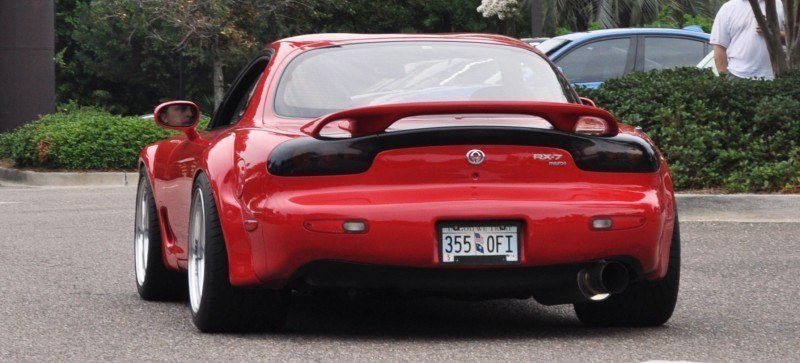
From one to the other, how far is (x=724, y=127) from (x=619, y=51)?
5199mm

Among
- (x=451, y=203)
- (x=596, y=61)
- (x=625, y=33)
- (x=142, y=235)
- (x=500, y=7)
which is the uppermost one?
(x=451, y=203)

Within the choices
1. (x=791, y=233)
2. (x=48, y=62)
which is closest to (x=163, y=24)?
(x=48, y=62)

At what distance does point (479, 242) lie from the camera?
5.65 metres

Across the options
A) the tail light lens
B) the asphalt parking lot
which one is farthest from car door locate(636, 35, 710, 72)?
the tail light lens

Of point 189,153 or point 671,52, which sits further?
point 671,52

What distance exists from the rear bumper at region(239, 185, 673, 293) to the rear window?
685mm

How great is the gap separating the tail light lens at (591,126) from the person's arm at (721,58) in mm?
8499

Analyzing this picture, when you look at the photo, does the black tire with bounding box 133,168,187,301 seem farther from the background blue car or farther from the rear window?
the background blue car

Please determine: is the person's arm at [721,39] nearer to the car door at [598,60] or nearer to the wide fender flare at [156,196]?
the car door at [598,60]

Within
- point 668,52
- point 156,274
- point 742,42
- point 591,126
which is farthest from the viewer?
point 668,52

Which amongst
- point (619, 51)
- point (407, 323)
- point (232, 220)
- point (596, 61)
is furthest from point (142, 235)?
point (619, 51)

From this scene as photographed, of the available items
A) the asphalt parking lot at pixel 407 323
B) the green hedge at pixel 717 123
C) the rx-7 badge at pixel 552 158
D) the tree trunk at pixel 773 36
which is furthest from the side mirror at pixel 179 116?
the tree trunk at pixel 773 36

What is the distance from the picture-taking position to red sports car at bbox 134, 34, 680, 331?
560 centimetres

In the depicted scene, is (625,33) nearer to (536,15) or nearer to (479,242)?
(536,15)
